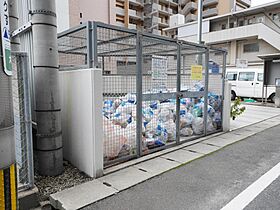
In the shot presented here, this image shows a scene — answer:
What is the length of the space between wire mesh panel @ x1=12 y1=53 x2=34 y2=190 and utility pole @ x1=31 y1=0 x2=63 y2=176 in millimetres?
346

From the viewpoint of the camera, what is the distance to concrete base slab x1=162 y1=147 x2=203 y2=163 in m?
3.63

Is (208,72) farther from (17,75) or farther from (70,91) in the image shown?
(17,75)

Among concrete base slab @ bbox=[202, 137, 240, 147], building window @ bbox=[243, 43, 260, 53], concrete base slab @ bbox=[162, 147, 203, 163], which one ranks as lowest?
concrete base slab @ bbox=[162, 147, 203, 163]

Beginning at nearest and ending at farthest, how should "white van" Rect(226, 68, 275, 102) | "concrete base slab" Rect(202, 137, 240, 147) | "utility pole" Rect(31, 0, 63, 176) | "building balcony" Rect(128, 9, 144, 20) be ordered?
1. "utility pole" Rect(31, 0, 63, 176)
2. "concrete base slab" Rect(202, 137, 240, 147)
3. "white van" Rect(226, 68, 275, 102)
4. "building balcony" Rect(128, 9, 144, 20)

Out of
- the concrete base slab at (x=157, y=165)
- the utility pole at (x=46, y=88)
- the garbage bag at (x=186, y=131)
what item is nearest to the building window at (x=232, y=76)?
the garbage bag at (x=186, y=131)

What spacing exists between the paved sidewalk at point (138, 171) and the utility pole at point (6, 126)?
1133 mm

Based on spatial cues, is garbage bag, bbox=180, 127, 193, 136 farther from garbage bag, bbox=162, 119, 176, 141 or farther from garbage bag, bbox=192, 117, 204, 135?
garbage bag, bbox=162, 119, 176, 141

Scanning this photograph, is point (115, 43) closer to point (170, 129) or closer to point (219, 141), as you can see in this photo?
point (170, 129)


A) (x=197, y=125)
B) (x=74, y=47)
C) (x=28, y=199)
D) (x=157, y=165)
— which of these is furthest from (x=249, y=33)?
(x=28, y=199)

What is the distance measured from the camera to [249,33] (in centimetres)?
1745

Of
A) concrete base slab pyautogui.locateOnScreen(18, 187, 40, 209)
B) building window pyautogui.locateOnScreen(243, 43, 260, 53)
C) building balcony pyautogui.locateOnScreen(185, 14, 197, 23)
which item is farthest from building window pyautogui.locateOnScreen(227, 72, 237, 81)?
building balcony pyautogui.locateOnScreen(185, 14, 197, 23)

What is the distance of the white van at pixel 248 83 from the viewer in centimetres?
1184

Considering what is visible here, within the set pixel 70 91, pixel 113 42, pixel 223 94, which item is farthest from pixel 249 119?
pixel 70 91

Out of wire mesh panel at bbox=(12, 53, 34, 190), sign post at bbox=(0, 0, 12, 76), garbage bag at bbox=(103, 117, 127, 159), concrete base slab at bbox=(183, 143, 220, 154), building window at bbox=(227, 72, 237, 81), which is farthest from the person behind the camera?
building window at bbox=(227, 72, 237, 81)
